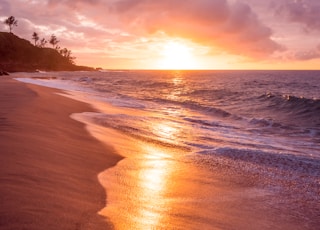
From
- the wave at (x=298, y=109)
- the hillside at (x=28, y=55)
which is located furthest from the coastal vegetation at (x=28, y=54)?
the wave at (x=298, y=109)

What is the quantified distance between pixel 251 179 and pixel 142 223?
144 inches

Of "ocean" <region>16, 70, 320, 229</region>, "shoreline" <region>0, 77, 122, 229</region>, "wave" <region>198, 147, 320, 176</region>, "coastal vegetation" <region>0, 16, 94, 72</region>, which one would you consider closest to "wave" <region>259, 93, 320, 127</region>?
"ocean" <region>16, 70, 320, 229</region>

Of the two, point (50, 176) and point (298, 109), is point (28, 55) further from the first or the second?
point (50, 176)

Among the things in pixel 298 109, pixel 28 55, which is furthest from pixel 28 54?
pixel 298 109

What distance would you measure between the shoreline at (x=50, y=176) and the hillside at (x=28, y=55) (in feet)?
470

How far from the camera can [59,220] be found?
3.92 m

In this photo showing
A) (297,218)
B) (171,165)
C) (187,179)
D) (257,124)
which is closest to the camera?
(297,218)

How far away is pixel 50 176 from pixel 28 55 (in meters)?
169

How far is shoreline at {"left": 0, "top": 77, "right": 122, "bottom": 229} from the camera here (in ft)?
13.0

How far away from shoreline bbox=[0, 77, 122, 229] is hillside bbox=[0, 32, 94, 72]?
143 metres

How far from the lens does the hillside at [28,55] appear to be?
14627 centimetres

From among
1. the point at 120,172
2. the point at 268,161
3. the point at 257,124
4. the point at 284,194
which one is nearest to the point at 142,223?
the point at 120,172

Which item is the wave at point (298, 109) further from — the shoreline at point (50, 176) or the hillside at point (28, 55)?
the hillside at point (28, 55)

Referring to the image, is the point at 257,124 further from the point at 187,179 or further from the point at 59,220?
the point at 59,220
